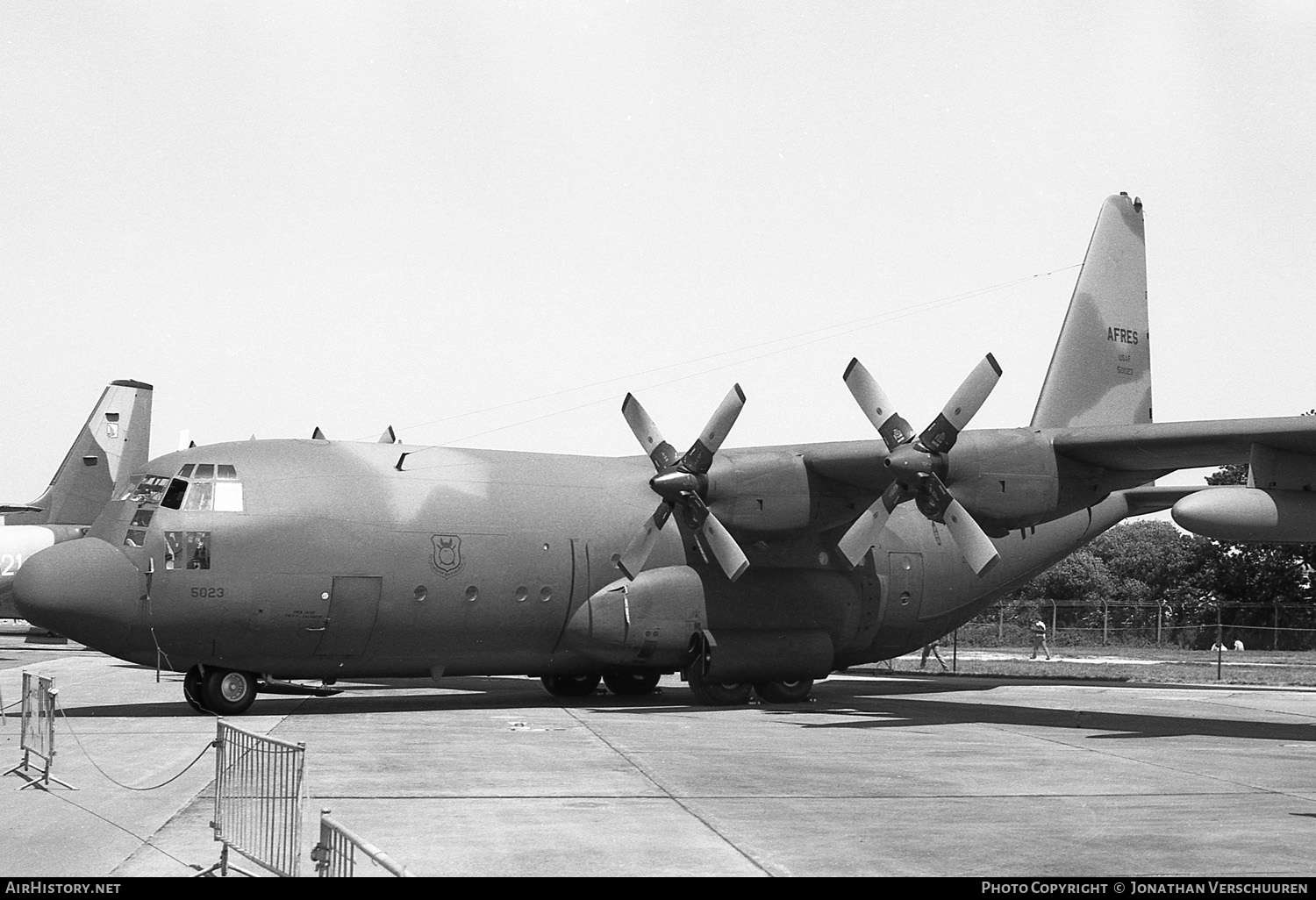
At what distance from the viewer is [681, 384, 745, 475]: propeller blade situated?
24047mm

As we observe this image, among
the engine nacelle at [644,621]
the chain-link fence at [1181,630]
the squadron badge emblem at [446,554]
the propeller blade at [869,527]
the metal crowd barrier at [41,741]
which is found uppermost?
the propeller blade at [869,527]

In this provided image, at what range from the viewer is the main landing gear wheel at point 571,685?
26.7m

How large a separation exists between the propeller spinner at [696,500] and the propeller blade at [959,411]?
332 cm

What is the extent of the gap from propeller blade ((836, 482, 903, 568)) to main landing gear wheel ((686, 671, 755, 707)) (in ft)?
11.0

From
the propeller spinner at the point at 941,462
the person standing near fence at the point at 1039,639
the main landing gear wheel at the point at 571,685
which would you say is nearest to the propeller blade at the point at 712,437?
the propeller spinner at the point at 941,462

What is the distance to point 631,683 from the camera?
27.0 meters

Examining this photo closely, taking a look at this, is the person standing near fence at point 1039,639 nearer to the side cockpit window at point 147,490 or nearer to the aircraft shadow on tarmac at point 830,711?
the aircraft shadow on tarmac at point 830,711

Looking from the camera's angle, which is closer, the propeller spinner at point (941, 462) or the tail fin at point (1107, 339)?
the propeller spinner at point (941, 462)

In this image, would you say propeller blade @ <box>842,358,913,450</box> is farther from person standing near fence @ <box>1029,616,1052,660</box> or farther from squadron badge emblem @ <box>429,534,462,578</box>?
person standing near fence @ <box>1029,616,1052,660</box>

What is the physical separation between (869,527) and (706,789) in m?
10.1

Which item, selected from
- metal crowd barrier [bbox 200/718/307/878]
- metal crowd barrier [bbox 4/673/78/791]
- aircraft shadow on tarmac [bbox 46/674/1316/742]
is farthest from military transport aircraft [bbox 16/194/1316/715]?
metal crowd barrier [bbox 200/718/307/878]
